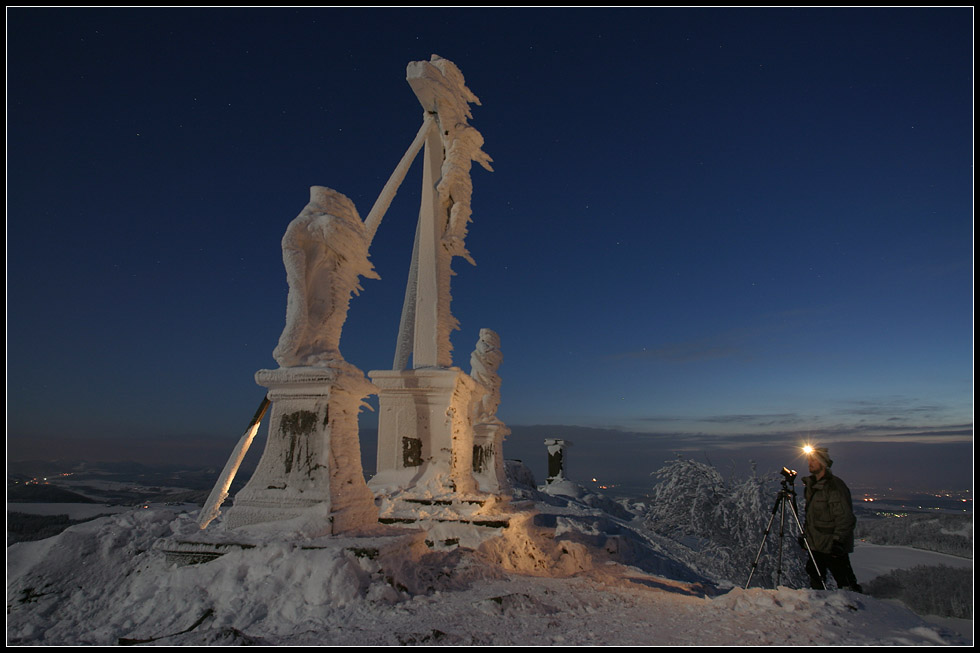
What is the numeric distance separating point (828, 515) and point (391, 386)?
7.30 metres

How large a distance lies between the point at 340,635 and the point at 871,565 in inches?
481

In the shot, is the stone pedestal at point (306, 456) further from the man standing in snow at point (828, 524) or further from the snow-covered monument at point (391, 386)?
the man standing in snow at point (828, 524)

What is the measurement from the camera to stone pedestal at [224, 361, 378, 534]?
495 cm

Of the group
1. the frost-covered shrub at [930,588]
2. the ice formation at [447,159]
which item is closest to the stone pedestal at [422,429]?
the ice formation at [447,159]

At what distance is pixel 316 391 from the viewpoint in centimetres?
522

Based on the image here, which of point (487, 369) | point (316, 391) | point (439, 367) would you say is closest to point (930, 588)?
point (487, 369)

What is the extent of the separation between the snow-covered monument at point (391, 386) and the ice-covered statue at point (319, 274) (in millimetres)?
14

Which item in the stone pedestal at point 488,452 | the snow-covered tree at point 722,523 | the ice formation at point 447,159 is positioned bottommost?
the snow-covered tree at point 722,523

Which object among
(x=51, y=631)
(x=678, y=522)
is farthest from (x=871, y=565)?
(x=51, y=631)

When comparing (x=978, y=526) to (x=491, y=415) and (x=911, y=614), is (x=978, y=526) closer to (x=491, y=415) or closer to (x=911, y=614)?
(x=911, y=614)

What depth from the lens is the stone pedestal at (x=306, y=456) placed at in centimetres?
495

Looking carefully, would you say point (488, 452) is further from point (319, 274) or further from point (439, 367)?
point (319, 274)

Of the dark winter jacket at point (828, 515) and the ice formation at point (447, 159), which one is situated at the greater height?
the ice formation at point (447, 159)

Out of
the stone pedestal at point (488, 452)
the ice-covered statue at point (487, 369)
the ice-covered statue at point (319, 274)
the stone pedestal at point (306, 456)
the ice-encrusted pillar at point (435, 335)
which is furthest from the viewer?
the ice-covered statue at point (487, 369)
